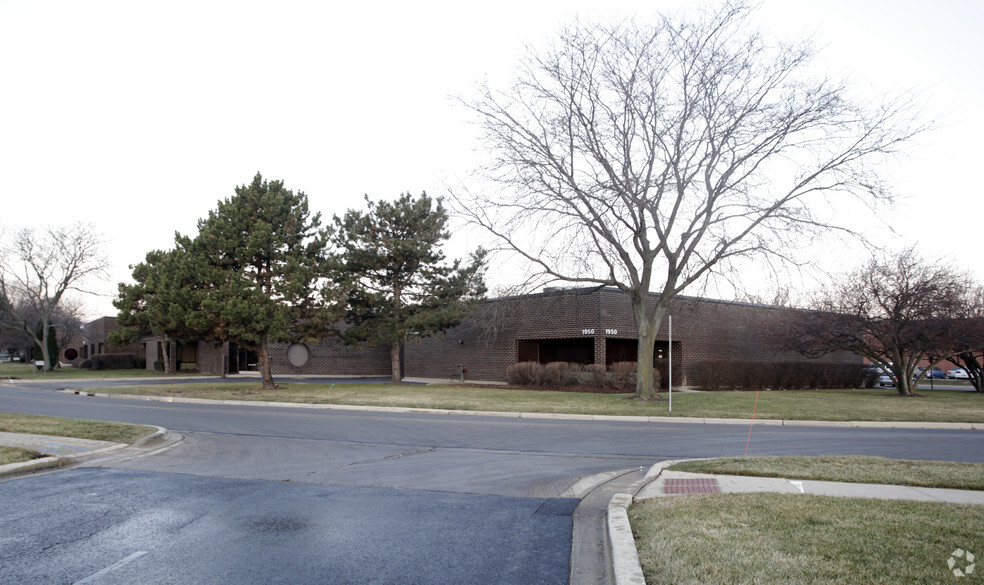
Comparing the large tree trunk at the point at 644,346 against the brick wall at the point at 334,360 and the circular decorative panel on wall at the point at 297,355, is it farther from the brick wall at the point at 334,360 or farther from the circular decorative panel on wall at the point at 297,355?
the circular decorative panel on wall at the point at 297,355

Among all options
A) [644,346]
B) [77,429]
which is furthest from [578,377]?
[77,429]

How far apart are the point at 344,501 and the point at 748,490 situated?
4.56m

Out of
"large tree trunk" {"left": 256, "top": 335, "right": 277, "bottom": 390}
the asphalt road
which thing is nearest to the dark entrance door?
"large tree trunk" {"left": 256, "top": 335, "right": 277, "bottom": 390}

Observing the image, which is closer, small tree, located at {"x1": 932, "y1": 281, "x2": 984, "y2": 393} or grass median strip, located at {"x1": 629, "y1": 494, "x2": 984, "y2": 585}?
grass median strip, located at {"x1": 629, "y1": 494, "x2": 984, "y2": 585}

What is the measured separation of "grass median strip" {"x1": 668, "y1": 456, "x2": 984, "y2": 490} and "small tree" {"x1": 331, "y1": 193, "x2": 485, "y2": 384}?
2152 centimetres

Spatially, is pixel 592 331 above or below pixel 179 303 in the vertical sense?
below

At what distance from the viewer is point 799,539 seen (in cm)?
534

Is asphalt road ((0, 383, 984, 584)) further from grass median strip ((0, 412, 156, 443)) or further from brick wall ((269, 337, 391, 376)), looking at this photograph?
brick wall ((269, 337, 391, 376))

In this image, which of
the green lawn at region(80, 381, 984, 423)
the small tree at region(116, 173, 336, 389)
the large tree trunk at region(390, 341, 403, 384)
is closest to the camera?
the green lawn at region(80, 381, 984, 423)

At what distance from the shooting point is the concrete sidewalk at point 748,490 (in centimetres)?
673

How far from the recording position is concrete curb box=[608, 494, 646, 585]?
471cm

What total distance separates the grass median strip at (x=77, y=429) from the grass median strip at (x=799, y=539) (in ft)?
33.6

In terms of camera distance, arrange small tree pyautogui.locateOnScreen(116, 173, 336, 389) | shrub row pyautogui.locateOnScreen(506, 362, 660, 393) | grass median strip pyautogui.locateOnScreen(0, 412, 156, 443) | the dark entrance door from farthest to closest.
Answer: the dark entrance door < shrub row pyautogui.locateOnScreen(506, 362, 660, 393) < small tree pyautogui.locateOnScreen(116, 173, 336, 389) < grass median strip pyautogui.locateOnScreen(0, 412, 156, 443)

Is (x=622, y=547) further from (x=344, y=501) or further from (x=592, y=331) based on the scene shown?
(x=592, y=331)
